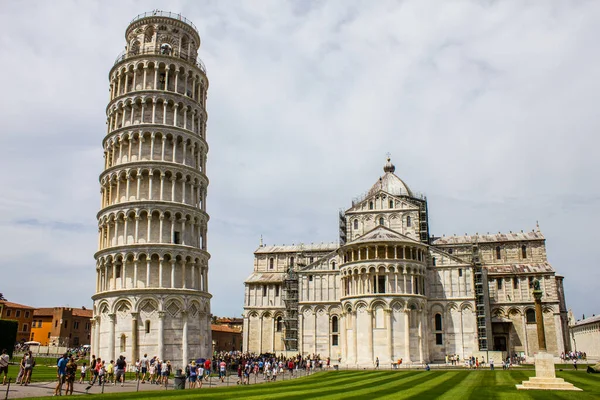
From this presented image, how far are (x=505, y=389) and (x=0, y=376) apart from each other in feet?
91.6

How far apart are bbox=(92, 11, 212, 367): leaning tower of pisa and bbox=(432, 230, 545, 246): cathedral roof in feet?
144

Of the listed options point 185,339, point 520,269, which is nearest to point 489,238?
point 520,269

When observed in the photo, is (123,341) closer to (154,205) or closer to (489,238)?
(154,205)

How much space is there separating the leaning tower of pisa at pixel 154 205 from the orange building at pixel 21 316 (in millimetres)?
52173

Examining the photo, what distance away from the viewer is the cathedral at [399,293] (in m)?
60.1

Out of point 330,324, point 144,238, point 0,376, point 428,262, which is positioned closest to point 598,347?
point 428,262

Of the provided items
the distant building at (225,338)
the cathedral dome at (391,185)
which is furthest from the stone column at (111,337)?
the distant building at (225,338)

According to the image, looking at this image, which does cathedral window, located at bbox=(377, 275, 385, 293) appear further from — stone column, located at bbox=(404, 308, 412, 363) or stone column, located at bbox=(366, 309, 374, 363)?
stone column, located at bbox=(404, 308, 412, 363)

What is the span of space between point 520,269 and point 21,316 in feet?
260

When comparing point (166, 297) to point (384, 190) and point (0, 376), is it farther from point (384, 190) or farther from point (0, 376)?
point (384, 190)

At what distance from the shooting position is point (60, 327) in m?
85.8

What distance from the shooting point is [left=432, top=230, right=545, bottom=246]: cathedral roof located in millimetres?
79000

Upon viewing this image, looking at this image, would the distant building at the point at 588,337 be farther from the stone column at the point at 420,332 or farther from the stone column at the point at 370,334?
the stone column at the point at 370,334

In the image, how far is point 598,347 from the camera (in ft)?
304
